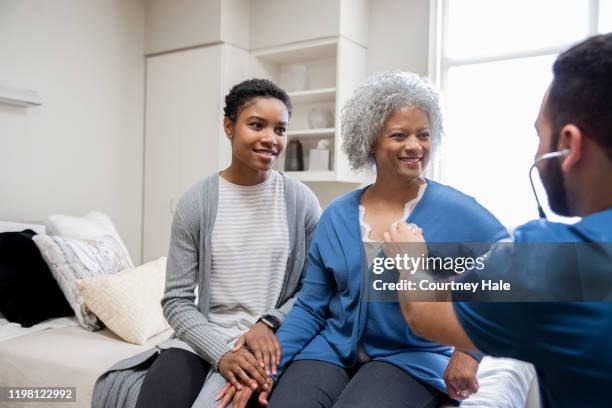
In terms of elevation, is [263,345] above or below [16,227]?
below

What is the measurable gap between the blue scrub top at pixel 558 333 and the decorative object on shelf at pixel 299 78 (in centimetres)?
239

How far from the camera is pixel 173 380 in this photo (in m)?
1.12

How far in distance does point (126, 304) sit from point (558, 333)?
1502mm

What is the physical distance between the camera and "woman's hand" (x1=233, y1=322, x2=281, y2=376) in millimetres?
1115

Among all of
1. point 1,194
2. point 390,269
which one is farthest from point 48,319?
point 390,269

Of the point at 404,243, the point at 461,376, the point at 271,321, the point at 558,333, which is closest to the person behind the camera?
the point at 558,333

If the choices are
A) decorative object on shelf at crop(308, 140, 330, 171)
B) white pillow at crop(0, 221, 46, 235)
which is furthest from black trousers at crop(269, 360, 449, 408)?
decorative object on shelf at crop(308, 140, 330, 171)

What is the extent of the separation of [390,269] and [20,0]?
91.2 inches

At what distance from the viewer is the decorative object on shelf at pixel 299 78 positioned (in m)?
2.91

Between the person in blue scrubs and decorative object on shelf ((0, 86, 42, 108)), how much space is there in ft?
7.40

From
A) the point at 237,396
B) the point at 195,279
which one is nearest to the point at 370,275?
the point at 237,396

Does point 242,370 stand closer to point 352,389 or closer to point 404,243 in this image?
point 352,389

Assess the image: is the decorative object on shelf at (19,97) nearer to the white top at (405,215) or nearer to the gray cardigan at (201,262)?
the gray cardigan at (201,262)

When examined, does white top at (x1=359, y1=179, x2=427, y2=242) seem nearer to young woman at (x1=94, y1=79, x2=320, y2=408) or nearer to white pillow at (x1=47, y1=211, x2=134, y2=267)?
young woman at (x1=94, y1=79, x2=320, y2=408)
